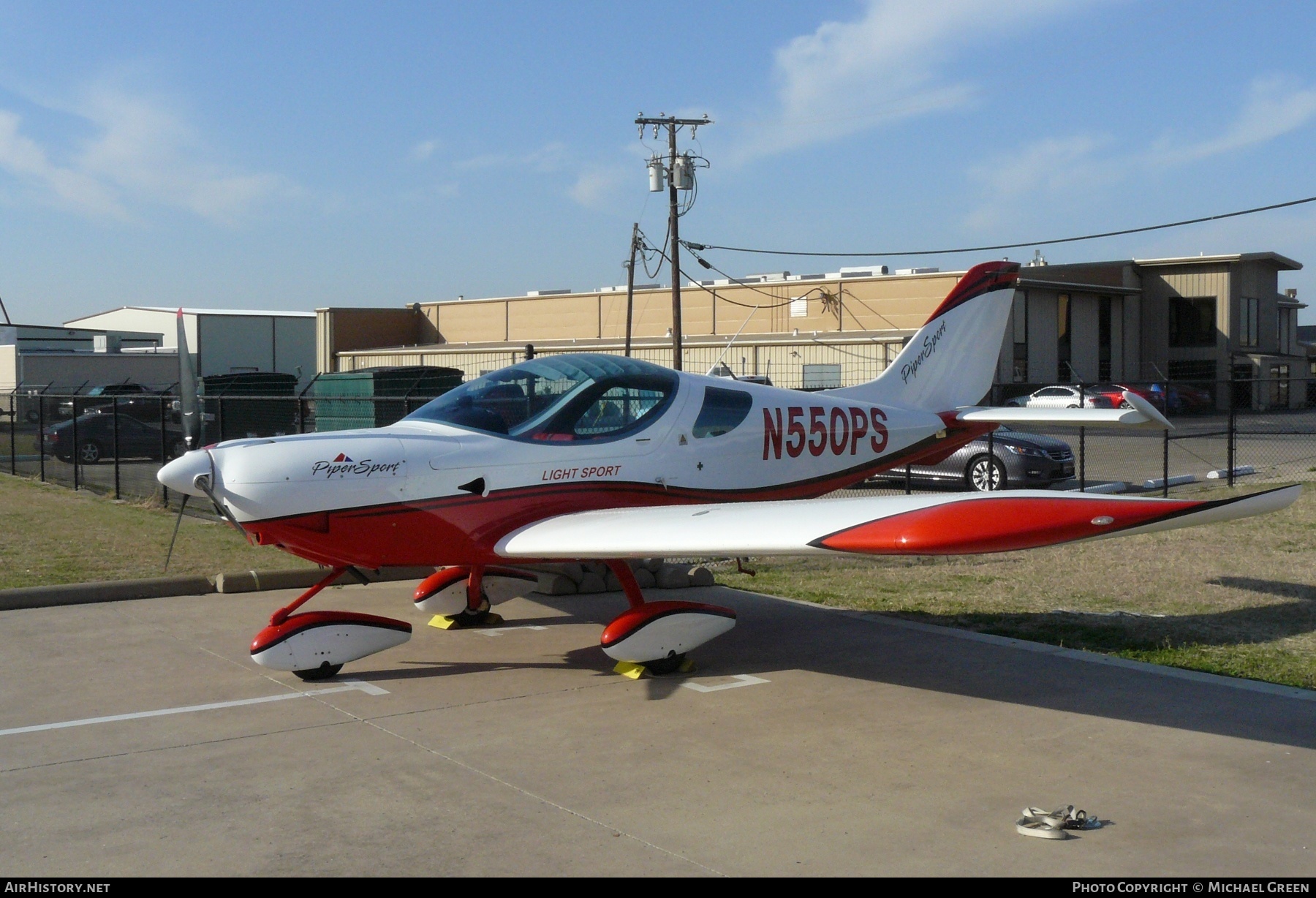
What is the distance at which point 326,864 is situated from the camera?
177 inches

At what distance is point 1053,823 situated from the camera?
4734 millimetres

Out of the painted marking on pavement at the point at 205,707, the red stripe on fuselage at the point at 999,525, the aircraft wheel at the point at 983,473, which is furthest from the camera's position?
the aircraft wheel at the point at 983,473

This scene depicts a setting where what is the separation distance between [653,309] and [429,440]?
44.1 meters

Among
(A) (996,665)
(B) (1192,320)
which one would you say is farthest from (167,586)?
(B) (1192,320)

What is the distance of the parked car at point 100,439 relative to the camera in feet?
85.4

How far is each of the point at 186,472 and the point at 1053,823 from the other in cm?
540

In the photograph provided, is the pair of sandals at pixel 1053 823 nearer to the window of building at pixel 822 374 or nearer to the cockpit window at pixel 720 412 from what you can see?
the cockpit window at pixel 720 412

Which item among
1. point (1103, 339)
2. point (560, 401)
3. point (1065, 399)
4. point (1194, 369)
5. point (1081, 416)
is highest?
point (1103, 339)

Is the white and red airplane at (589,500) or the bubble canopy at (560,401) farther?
the bubble canopy at (560,401)

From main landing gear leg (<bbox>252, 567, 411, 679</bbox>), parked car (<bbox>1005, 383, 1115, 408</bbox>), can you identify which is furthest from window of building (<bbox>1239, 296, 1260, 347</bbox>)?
main landing gear leg (<bbox>252, 567, 411, 679</bbox>)

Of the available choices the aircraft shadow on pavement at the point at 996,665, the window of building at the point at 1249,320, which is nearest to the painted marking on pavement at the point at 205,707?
the aircraft shadow on pavement at the point at 996,665

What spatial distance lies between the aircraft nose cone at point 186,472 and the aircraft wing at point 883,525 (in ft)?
6.48

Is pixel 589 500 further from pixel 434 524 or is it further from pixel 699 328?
pixel 699 328

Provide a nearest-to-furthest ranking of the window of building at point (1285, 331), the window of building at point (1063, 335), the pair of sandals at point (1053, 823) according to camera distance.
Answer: the pair of sandals at point (1053, 823), the window of building at point (1063, 335), the window of building at point (1285, 331)
